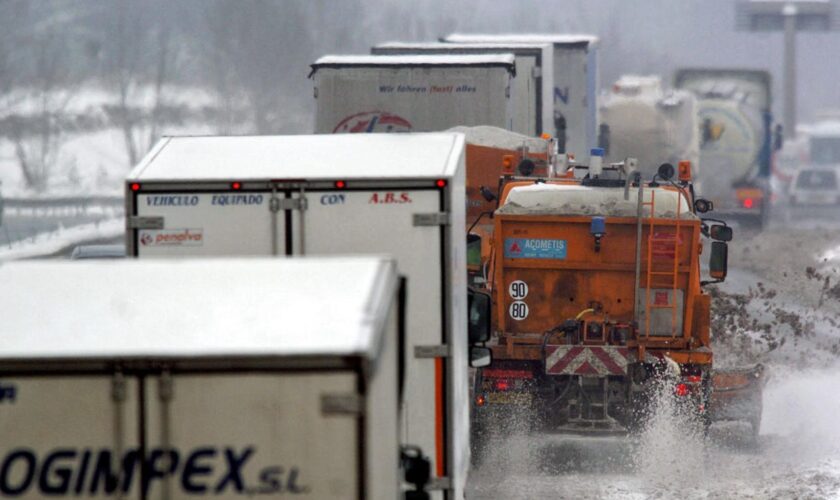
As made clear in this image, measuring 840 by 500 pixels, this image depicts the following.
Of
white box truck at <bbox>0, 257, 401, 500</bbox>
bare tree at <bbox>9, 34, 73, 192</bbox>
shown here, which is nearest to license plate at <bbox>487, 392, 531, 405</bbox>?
white box truck at <bbox>0, 257, 401, 500</bbox>

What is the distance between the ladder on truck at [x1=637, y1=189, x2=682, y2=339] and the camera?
14.6m

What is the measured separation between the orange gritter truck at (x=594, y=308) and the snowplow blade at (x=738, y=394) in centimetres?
41

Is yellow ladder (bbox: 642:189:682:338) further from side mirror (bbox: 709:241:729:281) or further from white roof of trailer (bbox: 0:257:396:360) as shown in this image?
white roof of trailer (bbox: 0:257:396:360)

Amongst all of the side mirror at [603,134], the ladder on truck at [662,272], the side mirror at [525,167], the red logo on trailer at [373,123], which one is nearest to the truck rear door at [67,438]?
the ladder on truck at [662,272]

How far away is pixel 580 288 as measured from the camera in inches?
587

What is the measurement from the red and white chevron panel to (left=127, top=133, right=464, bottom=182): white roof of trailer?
16.7ft

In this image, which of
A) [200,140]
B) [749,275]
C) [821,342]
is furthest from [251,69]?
[200,140]

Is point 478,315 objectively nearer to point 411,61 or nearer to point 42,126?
point 411,61

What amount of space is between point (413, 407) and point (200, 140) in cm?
220

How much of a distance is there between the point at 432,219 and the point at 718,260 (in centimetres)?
729

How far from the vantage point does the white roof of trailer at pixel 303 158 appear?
853cm

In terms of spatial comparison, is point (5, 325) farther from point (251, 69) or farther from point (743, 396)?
point (251, 69)

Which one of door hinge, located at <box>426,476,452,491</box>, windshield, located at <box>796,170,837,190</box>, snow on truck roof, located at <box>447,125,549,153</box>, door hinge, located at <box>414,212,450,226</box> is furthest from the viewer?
windshield, located at <box>796,170,837,190</box>

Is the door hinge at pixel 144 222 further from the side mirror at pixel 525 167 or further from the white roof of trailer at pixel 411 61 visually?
the white roof of trailer at pixel 411 61
